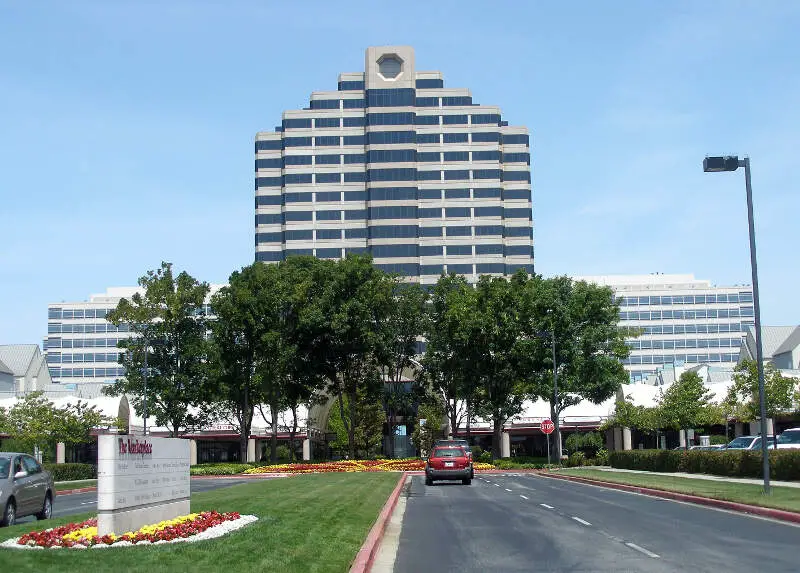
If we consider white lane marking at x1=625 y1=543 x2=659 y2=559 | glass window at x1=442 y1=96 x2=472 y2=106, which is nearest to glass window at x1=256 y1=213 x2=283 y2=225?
glass window at x1=442 y1=96 x2=472 y2=106

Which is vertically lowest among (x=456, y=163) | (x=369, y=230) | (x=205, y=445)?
(x=205, y=445)

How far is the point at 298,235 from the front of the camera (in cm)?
13138

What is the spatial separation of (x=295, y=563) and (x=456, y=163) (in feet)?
405

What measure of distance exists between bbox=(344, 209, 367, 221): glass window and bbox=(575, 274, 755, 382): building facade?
42632 millimetres

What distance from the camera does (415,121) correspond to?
439 ft

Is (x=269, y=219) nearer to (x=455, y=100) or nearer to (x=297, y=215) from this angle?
(x=297, y=215)

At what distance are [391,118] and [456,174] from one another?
12.4 metres

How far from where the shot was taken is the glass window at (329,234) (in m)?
132

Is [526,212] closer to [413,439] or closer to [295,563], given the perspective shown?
[413,439]

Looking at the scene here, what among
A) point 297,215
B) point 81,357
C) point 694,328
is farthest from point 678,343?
point 81,357

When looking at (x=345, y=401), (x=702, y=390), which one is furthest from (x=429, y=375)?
(x=702, y=390)

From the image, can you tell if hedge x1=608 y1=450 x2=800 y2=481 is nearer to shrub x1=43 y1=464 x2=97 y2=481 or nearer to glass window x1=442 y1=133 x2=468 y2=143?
shrub x1=43 y1=464 x2=97 y2=481

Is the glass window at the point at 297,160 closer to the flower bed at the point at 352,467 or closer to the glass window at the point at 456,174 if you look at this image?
the glass window at the point at 456,174

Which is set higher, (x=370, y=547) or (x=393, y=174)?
(x=393, y=174)
